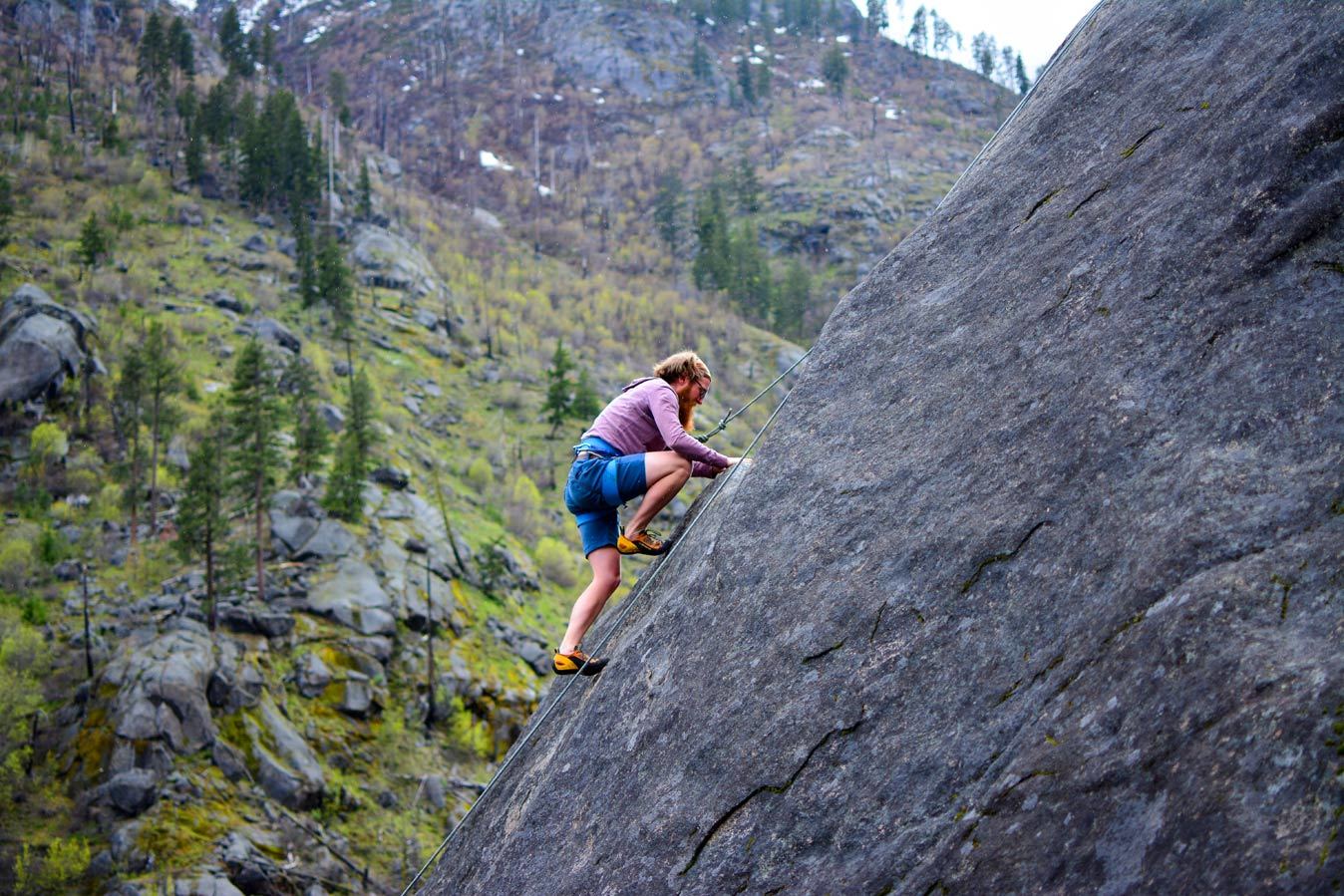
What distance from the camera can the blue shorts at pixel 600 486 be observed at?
636cm

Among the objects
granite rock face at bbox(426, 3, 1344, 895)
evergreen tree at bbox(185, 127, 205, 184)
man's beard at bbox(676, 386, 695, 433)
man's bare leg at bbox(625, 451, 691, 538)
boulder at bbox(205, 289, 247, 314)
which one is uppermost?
evergreen tree at bbox(185, 127, 205, 184)

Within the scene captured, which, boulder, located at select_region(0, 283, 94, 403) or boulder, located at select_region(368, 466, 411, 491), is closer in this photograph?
boulder, located at select_region(0, 283, 94, 403)

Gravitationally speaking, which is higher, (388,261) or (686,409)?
(388,261)

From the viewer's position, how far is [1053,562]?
4.09 metres

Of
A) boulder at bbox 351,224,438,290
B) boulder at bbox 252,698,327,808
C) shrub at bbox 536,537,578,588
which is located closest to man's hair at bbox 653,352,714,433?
boulder at bbox 252,698,327,808

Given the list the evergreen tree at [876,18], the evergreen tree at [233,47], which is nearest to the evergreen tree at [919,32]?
the evergreen tree at [876,18]

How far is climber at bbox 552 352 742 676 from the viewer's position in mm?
6316

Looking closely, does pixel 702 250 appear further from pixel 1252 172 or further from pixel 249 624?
pixel 1252 172

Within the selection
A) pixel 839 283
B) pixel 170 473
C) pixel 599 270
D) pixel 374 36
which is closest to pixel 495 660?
pixel 170 473

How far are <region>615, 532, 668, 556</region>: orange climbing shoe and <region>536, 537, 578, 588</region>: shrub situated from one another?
33395mm

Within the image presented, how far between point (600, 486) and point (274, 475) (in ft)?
99.9

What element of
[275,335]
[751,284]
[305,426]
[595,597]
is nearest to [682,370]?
[595,597]

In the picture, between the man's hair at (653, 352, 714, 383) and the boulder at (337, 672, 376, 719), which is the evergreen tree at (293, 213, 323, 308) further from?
the man's hair at (653, 352, 714, 383)

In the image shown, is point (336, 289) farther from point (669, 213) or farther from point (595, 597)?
point (595, 597)
